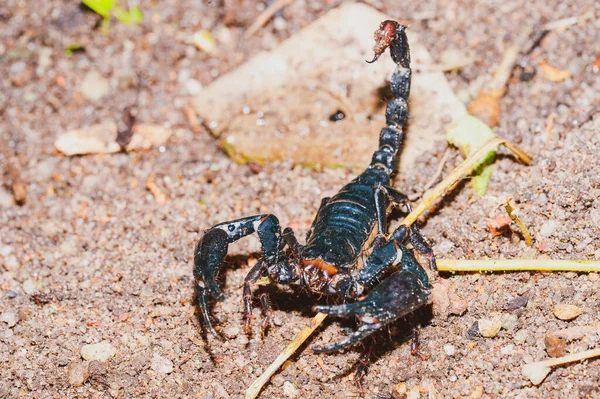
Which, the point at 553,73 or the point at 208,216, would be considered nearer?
the point at 208,216

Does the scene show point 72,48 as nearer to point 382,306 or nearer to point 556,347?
point 382,306

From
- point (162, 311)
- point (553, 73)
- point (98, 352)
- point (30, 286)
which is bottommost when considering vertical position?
point (30, 286)

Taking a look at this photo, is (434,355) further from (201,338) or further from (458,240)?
(201,338)

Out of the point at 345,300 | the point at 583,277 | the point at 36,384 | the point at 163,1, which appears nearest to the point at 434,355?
the point at 345,300

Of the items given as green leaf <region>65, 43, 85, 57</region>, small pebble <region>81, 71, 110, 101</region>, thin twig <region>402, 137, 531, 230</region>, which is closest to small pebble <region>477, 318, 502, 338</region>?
thin twig <region>402, 137, 531, 230</region>

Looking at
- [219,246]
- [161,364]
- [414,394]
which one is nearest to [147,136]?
[219,246]
